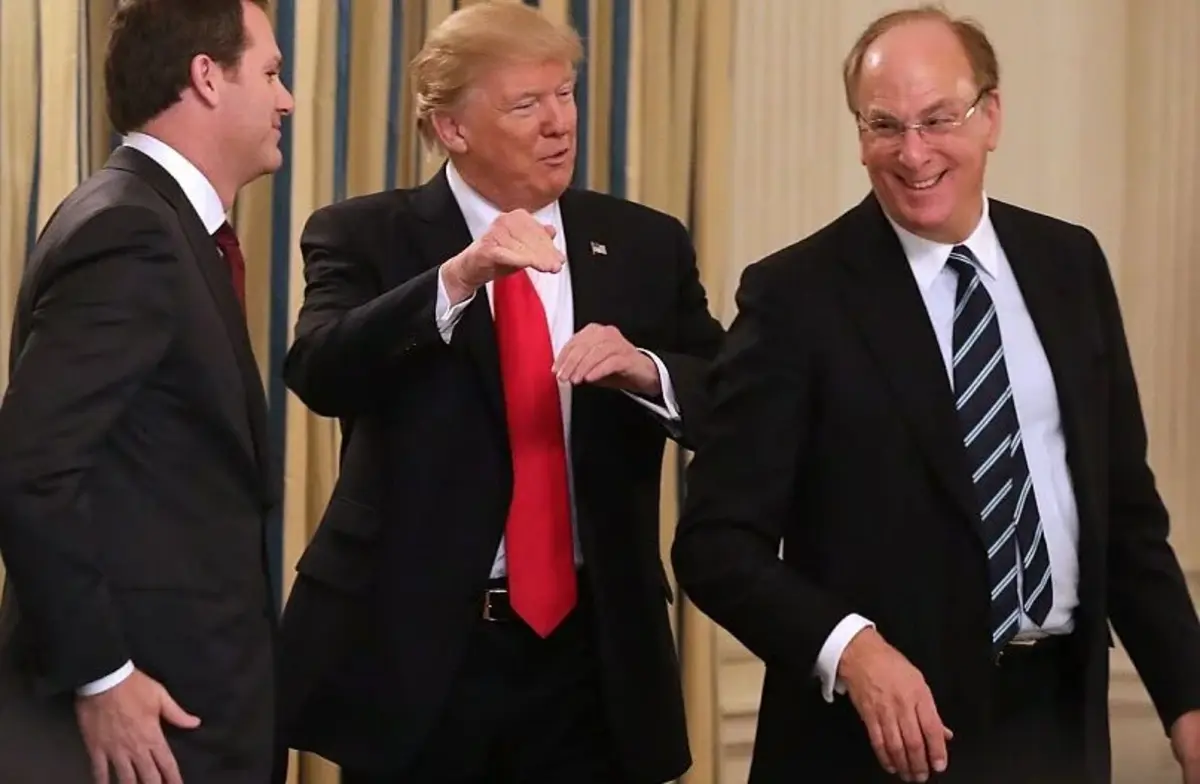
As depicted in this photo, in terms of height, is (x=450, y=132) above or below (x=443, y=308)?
above

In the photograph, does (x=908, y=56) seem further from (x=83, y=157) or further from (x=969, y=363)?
Result: (x=83, y=157)

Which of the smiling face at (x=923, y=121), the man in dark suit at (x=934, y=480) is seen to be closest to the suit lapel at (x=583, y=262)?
the man in dark suit at (x=934, y=480)

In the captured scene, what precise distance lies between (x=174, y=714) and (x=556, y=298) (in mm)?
759

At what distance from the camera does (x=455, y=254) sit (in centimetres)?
201

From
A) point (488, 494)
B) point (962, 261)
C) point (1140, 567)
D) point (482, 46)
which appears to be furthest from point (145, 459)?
point (1140, 567)

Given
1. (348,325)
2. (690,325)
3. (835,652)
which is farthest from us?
(690,325)

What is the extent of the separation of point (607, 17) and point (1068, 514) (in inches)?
57.8

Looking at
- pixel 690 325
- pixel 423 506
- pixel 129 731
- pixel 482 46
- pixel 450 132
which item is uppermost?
pixel 482 46

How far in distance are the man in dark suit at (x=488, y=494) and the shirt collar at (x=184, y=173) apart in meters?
0.28

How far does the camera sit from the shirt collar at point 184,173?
162 centimetres

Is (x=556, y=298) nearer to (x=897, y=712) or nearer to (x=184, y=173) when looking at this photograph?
(x=184, y=173)

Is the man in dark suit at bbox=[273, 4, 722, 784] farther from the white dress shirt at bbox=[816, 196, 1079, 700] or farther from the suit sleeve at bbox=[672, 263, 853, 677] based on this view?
the white dress shirt at bbox=[816, 196, 1079, 700]

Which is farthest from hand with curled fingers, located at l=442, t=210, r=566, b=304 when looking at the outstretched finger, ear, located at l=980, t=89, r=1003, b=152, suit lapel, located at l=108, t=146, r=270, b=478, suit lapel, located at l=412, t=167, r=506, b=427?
the outstretched finger

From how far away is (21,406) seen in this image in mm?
1415
